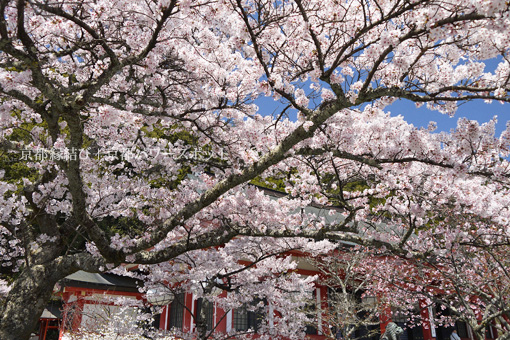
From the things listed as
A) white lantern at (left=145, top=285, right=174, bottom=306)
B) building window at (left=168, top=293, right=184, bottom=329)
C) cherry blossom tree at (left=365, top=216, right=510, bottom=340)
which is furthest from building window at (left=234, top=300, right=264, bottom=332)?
cherry blossom tree at (left=365, top=216, right=510, bottom=340)

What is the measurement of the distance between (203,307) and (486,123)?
6702 millimetres

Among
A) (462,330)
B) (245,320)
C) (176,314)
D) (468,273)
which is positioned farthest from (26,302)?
(462,330)

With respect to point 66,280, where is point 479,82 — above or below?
above

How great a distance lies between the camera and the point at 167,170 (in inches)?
341

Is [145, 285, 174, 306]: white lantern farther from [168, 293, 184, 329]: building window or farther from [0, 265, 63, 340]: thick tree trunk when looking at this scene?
[168, 293, 184, 329]: building window

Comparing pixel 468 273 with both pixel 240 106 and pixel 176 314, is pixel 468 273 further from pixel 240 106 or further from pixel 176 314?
pixel 176 314

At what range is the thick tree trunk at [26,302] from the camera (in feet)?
18.3

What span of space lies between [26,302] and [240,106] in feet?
16.6

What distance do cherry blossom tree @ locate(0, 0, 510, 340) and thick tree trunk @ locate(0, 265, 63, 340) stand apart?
21mm

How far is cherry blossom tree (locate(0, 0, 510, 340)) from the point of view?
14.6 feet

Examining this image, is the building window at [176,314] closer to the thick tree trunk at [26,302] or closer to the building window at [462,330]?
the thick tree trunk at [26,302]

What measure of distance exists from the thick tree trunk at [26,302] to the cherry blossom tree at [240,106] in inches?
0.8

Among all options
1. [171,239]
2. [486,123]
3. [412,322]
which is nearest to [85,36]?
[171,239]

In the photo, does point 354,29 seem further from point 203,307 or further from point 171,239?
point 203,307
